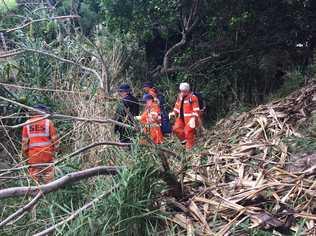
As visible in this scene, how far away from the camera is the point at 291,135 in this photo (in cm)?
596

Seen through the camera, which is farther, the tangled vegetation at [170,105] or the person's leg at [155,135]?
the person's leg at [155,135]

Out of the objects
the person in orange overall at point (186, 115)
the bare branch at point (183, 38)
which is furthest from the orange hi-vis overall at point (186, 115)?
the bare branch at point (183, 38)

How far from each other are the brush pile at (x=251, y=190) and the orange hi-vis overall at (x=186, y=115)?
300 centimetres

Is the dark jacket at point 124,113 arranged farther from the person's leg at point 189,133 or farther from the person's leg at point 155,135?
the person's leg at point 189,133

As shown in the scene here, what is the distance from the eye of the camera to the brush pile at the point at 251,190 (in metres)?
3.95

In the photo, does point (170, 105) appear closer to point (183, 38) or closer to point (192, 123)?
point (183, 38)

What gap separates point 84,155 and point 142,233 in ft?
5.43

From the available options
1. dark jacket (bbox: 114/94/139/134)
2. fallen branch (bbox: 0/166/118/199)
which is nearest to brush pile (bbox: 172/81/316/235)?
fallen branch (bbox: 0/166/118/199)

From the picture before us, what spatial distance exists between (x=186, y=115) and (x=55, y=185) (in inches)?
220

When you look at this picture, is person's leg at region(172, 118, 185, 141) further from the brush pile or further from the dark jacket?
the brush pile

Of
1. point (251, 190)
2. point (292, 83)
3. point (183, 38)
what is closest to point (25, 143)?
point (251, 190)

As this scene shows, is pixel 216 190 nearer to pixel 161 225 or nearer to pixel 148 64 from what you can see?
pixel 161 225

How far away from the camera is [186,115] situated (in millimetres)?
9430

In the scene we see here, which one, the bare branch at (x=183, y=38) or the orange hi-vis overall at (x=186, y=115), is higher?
the bare branch at (x=183, y=38)
